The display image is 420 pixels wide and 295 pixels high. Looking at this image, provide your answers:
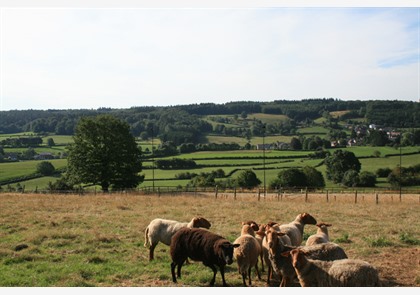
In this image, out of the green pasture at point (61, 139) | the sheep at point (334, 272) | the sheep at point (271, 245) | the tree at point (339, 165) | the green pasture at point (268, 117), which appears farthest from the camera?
the green pasture at point (268, 117)

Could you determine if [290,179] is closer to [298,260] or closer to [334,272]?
[298,260]

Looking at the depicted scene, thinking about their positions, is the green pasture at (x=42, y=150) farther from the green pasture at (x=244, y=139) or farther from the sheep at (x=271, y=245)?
the sheep at (x=271, y=245)

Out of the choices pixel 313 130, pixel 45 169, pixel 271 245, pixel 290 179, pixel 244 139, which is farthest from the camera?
pixel 313 130

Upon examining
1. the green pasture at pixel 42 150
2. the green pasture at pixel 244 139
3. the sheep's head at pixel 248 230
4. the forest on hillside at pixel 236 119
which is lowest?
the green pasture at pixel 42 150

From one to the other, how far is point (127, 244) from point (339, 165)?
60231 millimetres

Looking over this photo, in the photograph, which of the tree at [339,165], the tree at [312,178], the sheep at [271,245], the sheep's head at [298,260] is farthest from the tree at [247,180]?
the sheep's head at [298,260]

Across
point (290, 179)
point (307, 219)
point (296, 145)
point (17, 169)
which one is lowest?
point (290, 179)

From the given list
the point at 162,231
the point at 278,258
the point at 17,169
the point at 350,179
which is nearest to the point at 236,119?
the point at 350,179

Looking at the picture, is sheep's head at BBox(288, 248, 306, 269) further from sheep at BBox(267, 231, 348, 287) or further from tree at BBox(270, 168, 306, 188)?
tree at BBox(270, 168, 306, 188)

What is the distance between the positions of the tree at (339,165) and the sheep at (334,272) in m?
60.5

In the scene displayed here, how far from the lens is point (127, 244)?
50.1 ft

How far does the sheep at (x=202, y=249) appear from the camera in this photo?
10.6 metres

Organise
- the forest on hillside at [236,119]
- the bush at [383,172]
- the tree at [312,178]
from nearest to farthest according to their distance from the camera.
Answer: the tree at [312,178], the bush at [383,172], the forest on hillside at [236,119]

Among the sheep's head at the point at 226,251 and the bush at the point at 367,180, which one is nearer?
the sheep's head at the point at 226,251
